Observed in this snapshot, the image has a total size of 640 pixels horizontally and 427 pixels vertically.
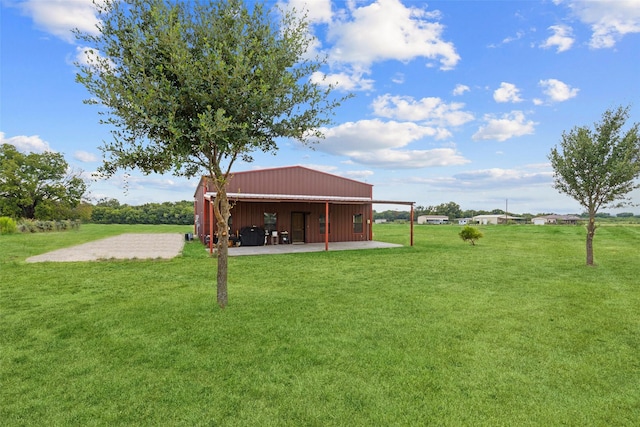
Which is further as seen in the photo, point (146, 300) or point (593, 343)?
point (146, 300)

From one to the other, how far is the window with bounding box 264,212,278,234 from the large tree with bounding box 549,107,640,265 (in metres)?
12.9

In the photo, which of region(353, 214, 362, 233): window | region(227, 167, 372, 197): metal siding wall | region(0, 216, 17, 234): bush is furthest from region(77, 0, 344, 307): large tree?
region(0, 216, 17, 234): bush

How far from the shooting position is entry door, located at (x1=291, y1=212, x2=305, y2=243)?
1856 centimetres

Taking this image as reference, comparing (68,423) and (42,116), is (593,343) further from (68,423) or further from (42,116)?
(42,116)

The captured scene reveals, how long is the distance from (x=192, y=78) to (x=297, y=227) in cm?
1444

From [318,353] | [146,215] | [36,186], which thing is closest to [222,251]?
[318,353]

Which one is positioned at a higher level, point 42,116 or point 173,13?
point 42,116

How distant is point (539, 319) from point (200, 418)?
5.41 metres

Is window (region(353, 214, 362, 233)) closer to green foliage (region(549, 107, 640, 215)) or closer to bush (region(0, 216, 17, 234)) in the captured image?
green foliage (region(549, 107, 640, 215))

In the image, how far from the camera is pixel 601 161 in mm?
10703

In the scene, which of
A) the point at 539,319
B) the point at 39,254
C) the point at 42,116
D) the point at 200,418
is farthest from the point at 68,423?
the point at 42,116

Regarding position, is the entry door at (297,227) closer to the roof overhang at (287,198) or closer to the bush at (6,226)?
the roof overhang at (287,198)

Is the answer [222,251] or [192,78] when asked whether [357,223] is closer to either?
[222,251]

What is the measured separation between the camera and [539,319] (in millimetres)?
5430
